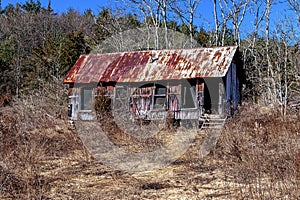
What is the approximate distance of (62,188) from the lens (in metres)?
6.62

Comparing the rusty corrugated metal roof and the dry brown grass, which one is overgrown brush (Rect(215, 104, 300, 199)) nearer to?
the dry brown grass

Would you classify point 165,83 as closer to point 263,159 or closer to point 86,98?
point 86,98

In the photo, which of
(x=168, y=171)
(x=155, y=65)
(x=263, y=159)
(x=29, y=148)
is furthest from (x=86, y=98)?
(x=263, y=159)

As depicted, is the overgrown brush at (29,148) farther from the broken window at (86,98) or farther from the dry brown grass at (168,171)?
the broken window at (86,98)

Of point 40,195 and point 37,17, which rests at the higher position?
point 37,17

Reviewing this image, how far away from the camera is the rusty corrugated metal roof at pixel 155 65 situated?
1520 cm

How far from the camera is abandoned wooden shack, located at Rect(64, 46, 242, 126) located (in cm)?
1536

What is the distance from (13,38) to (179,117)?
78.2ft

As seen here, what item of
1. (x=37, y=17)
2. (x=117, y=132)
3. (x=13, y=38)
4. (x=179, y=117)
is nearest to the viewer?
(x=117, y=132)

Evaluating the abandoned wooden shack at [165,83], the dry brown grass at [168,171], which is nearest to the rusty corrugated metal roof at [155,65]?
the abandoned wooden shack at [165,83]

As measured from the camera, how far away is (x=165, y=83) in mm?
15938

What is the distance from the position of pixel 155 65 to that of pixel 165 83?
3.32ft

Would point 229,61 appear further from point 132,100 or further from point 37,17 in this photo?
point 37,17

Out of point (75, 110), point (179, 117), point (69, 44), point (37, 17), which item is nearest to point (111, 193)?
point (179, 117)
